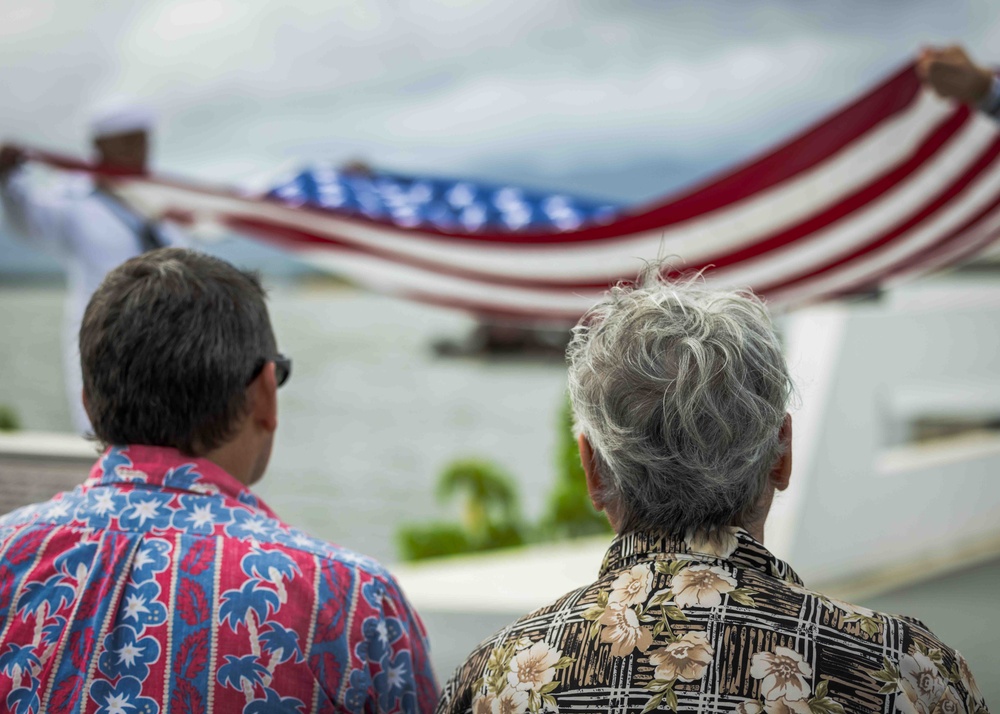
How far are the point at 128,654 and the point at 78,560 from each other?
4.6 inches

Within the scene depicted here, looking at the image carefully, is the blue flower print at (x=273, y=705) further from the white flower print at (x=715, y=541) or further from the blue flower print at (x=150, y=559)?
the white flower print at (x=715, y=541)

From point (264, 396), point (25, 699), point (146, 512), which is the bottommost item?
point (25, 699)

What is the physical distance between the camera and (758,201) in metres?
3.43

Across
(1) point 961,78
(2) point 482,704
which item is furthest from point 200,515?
(1) point 961,78

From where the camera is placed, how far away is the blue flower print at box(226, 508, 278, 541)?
113 centimetres

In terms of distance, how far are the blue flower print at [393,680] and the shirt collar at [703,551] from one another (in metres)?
0.28

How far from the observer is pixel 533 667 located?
91 centimetres

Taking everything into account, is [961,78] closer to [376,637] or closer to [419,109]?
[376,637]

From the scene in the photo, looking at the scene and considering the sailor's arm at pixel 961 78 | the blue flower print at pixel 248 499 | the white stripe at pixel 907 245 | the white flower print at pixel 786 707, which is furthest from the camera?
the white stripe at pixel 907 245

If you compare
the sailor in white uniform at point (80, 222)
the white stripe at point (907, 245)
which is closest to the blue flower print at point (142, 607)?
the sailor in white uniform at point (80, 222)

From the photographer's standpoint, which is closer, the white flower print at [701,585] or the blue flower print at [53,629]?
the white flower print at [701,585]

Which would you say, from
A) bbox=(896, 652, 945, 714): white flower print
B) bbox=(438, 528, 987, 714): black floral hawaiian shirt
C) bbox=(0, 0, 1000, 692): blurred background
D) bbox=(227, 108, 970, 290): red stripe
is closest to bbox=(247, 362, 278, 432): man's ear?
bbox=(438, 528, 987, 714): black floral hawaiian shirt

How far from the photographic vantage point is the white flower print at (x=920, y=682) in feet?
2.83

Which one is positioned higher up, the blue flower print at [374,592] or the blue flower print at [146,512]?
the blue flower print at [146,512]
